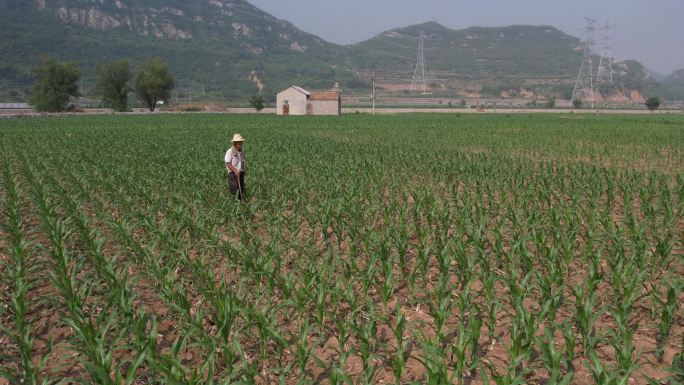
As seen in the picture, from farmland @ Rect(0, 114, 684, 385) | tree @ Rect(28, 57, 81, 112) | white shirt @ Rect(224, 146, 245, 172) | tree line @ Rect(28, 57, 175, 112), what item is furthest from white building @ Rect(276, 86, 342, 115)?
white shirt @ Rect(224, 146, 245, 172)

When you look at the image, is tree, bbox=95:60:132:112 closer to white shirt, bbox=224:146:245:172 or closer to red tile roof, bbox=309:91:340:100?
red tile roof, bbox=309:91:340:100

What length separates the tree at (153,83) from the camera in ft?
303

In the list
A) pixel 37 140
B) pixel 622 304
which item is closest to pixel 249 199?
pixel 622 304

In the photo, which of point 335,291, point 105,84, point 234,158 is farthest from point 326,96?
point 335,291

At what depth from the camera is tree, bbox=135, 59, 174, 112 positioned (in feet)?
303

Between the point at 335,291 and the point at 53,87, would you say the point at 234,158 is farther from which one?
the point at 53,87

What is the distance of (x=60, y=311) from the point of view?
5.52m

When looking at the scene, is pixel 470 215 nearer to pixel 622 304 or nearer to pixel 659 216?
pixel 659 216

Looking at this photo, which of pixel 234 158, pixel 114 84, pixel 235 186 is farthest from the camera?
pixel 114 84

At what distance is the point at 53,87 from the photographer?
83812 mm

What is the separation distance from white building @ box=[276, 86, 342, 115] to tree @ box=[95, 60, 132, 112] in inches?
1323

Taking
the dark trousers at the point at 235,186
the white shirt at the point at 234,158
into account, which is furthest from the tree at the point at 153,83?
the white shirt at the point at 234,158

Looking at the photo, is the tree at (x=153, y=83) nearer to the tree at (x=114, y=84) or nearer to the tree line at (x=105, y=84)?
the tree line at (x=105, y=84)

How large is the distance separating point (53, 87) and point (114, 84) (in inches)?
372
